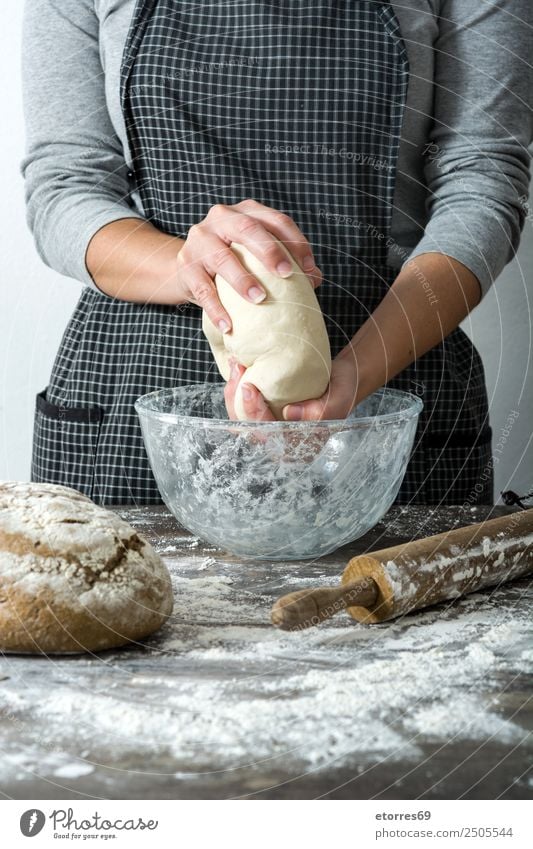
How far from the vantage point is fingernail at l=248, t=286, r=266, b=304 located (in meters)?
0.66

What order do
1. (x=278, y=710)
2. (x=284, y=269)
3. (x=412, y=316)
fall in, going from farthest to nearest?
1. (x=412, y=316)
2. (x=284, y=269)
3. (x=278, y=710)

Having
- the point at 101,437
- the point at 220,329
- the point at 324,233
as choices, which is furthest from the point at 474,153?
the point at 101,437

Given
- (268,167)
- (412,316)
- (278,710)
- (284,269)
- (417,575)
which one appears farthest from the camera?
(268,167)

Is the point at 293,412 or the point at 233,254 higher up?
the point at 233,254

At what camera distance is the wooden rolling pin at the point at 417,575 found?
19.6 inches

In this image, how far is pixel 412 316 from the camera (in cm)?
81

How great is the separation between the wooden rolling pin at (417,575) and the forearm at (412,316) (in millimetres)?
191

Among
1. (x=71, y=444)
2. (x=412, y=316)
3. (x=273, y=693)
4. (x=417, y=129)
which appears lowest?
(x=71, y=444)

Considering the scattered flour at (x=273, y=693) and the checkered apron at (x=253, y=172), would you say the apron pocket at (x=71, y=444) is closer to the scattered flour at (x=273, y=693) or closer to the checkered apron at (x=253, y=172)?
the checkered apron at (x=253, y=172)

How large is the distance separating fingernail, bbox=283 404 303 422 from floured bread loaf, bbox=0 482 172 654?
0.61 feet

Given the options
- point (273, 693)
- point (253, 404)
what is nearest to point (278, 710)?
point (273, 693)

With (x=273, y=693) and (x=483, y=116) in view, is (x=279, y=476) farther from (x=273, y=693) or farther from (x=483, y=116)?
(x=483, y=116)

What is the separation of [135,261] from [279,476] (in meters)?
0.33

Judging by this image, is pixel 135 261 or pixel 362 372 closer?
pixel 362 372
